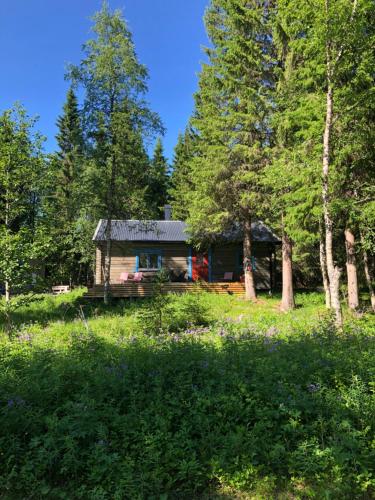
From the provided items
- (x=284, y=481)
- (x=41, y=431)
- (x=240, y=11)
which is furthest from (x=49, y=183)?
(x=240, y=11)

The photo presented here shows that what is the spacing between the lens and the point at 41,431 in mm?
3396

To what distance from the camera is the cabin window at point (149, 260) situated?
21188mm

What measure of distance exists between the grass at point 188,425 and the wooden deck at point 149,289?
37.3 ft

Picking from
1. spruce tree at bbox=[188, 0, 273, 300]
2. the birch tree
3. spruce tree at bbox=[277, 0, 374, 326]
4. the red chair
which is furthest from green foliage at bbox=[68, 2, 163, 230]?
spruce tree at bbox=[277, 0, 374, 326]

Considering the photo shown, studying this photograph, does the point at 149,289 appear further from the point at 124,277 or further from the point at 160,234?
the point at 160,234

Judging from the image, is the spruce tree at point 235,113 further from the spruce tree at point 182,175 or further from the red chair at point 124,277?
the spruce tree at point 182,175

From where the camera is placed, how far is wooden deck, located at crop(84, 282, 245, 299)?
53.0ft

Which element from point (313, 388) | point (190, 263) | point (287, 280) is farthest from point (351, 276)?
point (190, 263)

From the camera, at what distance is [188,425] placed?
346 cm

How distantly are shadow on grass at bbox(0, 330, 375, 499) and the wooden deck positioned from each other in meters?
11.8

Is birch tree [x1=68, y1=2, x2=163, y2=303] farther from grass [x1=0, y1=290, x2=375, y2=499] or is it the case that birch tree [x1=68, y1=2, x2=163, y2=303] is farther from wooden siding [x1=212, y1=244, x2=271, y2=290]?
grass [x1=0, y1=290, x2=375, y2=499]

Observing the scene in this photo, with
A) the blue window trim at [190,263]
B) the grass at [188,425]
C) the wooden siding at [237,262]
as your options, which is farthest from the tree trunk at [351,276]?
the blue window trim at [190,263]

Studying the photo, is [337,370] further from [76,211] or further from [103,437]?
[76,211]

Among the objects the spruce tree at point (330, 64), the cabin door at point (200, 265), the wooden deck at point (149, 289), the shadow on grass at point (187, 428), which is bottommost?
the shadow on grass at point (187, 428)
